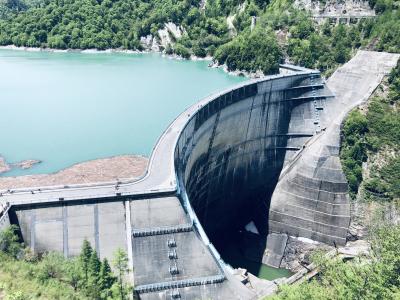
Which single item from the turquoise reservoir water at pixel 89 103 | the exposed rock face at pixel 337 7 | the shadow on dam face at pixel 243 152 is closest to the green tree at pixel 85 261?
the shadow on dam face at pixel 243 152

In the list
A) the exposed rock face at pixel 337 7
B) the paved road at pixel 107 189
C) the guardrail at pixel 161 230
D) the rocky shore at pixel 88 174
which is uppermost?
the exposed rock face at pixel 337 7

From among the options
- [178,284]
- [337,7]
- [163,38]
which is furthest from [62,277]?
[163,38]

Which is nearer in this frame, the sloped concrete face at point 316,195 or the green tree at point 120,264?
the green tree at point 120,264

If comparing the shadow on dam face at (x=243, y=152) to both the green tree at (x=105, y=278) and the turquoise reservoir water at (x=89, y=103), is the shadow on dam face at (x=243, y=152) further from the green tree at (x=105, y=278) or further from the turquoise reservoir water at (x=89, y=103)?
the green tree at (x=105, y=278)

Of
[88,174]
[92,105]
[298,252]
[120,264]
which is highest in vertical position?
[120,264]

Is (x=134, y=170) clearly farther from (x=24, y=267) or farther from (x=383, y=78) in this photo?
(x=383, y=78)

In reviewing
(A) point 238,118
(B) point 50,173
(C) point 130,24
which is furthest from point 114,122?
(C) point 130,24

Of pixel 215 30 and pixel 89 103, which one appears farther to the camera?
pixel 215 30

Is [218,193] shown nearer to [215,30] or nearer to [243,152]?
[243,152]

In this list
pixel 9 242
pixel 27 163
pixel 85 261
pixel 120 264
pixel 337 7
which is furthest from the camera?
pixel 337 7
